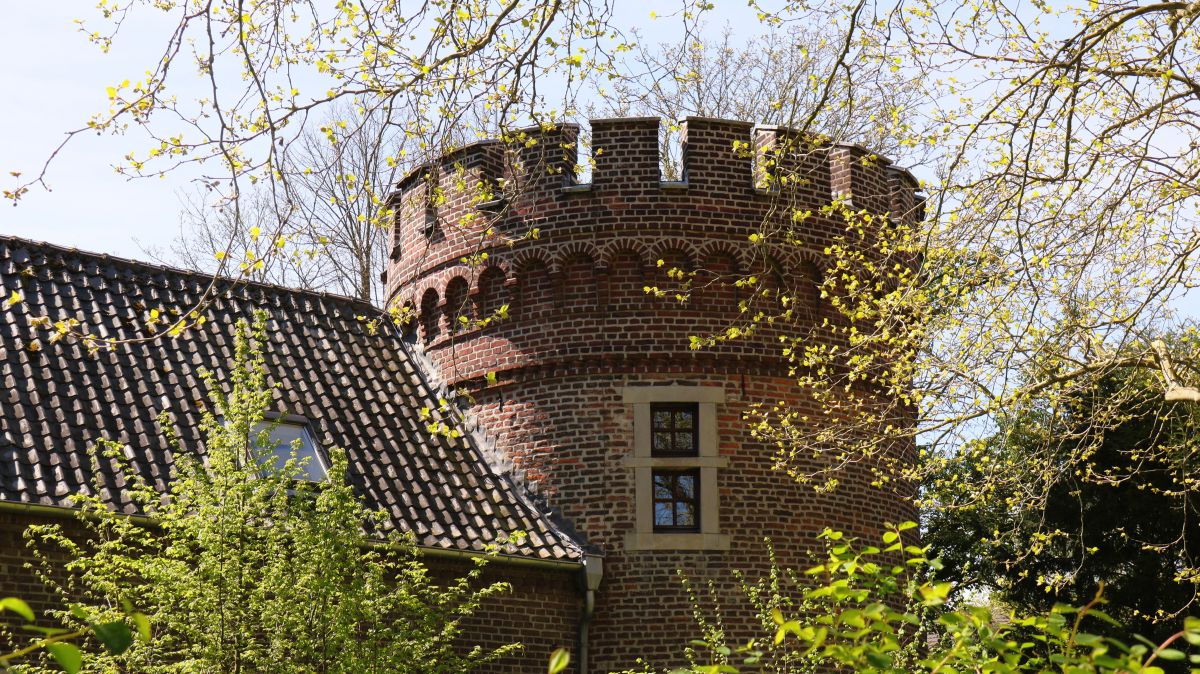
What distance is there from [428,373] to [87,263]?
3.85 metres

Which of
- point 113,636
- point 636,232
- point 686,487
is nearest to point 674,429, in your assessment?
point 686,487

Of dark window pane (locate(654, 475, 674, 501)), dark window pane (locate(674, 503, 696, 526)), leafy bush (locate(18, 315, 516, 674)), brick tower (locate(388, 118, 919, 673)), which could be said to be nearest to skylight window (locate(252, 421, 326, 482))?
brick tower (locate(388, 118, 919, 673))

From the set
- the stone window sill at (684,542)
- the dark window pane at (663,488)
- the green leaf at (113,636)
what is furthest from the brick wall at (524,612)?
the green leaf at (113,636)

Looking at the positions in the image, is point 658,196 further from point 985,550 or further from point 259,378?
point 985,550

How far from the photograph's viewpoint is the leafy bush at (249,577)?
884cm

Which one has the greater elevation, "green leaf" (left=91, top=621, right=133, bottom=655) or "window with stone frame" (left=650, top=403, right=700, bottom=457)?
"window with stone frame" (left=650, top=403, right=700, bottom=457)

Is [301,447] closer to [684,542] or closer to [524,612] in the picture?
[524,612]

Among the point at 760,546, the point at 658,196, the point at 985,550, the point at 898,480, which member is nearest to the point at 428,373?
the point at 658,196

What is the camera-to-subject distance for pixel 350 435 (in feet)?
43.5

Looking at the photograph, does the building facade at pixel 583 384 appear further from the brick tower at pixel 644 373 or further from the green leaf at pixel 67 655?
the green leaf at pixel 67 655

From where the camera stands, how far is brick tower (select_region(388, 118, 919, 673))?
12859 mm

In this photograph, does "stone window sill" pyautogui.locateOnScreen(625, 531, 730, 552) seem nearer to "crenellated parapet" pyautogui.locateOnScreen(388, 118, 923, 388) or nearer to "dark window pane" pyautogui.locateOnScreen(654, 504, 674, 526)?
"dark window pane" pyautogui.locateOnScreen(654, 504, 674, 526)

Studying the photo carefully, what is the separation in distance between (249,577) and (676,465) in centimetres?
517

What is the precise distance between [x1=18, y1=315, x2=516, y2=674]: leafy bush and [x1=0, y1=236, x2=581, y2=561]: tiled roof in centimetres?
116
